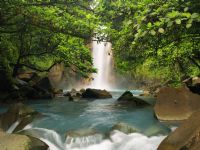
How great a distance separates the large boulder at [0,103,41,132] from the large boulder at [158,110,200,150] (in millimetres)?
5854

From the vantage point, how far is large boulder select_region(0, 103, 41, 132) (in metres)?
11.0

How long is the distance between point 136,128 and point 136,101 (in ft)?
26.3

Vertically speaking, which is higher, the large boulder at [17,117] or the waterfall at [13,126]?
the large boulder at [17,117]

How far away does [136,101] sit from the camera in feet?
61.8

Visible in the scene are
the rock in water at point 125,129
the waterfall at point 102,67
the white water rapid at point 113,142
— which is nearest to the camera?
the white water rapid at point 113,142

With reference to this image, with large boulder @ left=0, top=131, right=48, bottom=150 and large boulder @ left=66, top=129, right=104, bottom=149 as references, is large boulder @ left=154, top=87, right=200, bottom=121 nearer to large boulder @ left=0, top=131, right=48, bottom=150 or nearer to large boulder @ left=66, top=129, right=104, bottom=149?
large boulder @ left=66, top=129, right=104, bottom=149

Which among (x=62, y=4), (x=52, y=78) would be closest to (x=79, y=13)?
(x=62, y=4)

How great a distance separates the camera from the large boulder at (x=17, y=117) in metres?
11.0

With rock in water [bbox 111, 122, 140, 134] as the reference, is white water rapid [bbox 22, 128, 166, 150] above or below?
below

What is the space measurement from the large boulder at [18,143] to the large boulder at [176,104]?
6144 millimetres

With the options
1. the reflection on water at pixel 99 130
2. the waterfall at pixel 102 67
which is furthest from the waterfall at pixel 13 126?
the waterfall at pixel 102 67

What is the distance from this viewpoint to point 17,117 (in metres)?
11.8

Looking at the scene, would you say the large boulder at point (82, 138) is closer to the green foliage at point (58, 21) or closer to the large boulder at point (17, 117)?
the large boulder at point (17, 117)

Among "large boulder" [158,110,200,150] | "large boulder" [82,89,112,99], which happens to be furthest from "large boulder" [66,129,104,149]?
"large boulder" [82,89,112,99]
